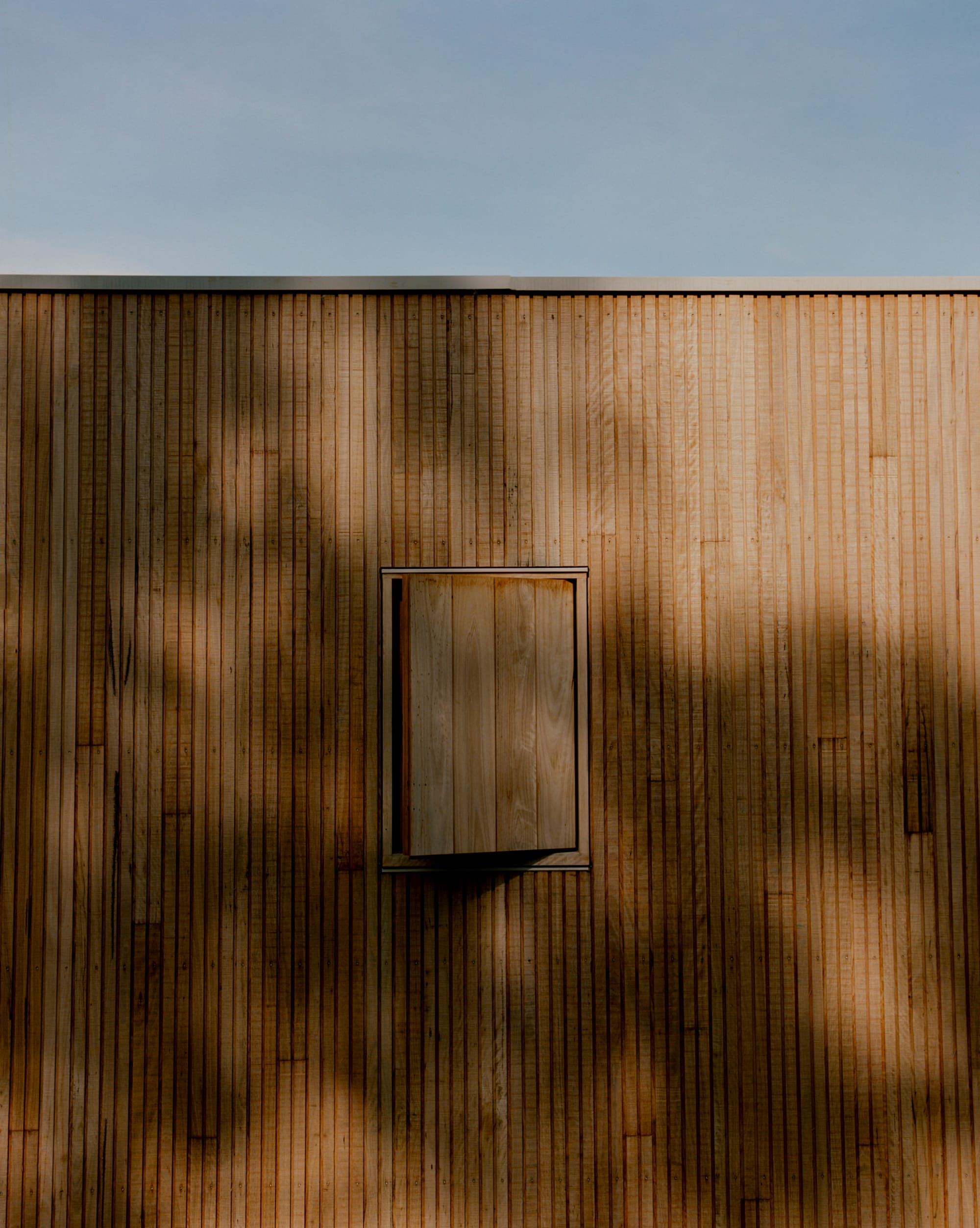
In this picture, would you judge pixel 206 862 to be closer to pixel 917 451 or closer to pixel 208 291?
pixel 208 291

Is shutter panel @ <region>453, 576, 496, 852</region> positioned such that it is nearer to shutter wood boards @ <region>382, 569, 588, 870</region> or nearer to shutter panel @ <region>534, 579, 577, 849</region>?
shutter wood boards @ <region>382, 569, 588, 870</region>

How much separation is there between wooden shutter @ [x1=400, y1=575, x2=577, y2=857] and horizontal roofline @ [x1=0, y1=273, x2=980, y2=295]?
A: 1.51m

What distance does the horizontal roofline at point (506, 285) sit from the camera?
3254 millimetres

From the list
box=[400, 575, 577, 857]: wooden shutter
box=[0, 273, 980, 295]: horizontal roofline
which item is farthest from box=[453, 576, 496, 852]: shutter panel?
box=[0, 273, 980, 295]: horizontal roofline

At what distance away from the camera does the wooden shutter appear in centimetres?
299

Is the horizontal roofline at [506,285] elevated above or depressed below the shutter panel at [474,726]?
above

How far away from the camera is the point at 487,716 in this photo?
3023 millimetres

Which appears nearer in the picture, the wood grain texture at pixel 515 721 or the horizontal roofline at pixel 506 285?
the wood grain texture at pixel 515 721

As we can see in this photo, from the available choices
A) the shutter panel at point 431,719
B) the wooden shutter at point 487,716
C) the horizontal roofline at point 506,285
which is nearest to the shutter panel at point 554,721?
the wooden shutter at point 487,716

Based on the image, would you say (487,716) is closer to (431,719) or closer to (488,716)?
(488,716)

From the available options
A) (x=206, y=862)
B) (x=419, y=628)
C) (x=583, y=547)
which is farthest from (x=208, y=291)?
(x=206, y=862)

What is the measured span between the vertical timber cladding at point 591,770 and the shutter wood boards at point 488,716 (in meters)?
0.26

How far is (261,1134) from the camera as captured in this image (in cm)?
314

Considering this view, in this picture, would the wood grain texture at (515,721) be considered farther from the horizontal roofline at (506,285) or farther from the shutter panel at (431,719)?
the horizontal roofline at (506,285)
